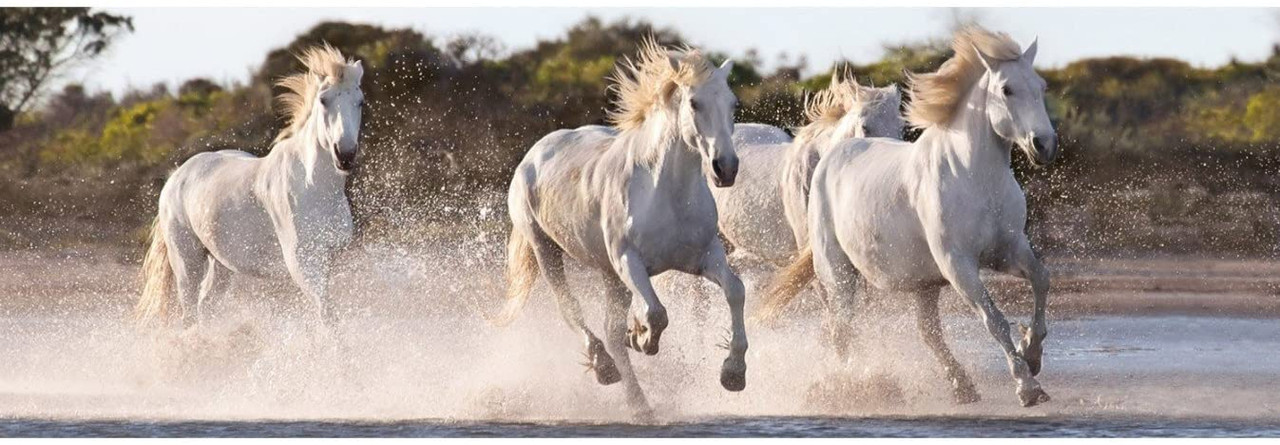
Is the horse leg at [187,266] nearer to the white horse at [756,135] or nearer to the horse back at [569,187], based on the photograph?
the horse back at [569,187]

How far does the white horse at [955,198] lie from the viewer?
1067 centimetres

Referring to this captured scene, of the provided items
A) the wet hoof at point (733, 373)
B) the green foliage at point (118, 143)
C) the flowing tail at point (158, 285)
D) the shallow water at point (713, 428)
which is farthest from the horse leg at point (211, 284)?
the green foliage at point (118, 143)

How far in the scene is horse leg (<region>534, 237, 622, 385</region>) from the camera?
35.9 ft

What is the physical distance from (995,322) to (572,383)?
2177mm

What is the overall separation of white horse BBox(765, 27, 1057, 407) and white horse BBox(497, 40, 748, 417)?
95 centimetres

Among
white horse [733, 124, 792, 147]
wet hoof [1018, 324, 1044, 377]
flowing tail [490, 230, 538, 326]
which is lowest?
wet hoof [1018, 324, 1044, 377]

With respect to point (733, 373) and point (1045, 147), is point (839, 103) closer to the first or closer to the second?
point (1045, 147)

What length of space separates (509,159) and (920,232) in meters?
14.2

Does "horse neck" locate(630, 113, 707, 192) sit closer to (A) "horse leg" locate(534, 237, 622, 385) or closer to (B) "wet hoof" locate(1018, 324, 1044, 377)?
(A) "horse leg" locate(534, 237, 622, 385)

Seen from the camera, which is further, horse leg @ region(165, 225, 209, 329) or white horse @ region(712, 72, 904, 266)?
horse leg @ region(165, 225, 209, 329)

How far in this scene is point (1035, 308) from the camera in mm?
10688

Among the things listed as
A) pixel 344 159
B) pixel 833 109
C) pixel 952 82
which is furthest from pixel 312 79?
pixel 952 82

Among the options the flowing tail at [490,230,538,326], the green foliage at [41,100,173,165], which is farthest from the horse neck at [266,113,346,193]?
the green foliage at [41,100,173,165]

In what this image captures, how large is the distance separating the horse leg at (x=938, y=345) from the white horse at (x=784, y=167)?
1334 mm
